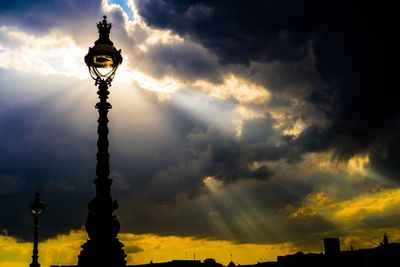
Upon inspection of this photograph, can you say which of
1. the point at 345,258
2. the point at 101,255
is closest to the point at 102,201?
the point at 101,255

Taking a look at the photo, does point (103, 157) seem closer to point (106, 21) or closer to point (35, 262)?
point (106, 21)

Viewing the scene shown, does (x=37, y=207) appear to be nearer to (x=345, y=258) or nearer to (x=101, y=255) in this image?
(x=101, y=255)

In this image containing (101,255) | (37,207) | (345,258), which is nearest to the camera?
(101,255)

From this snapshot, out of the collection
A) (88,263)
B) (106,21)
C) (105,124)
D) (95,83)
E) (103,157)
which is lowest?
(88,263)

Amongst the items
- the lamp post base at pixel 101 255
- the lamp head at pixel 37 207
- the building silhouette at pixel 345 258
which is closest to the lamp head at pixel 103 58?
the lamp post base at pixel 101 255

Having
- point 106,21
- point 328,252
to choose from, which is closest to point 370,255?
point 328,252

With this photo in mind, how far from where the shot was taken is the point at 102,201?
10.1 m

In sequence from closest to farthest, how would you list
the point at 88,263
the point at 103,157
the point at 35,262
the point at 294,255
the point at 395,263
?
the point at 88,263 → the point at 103,157 → the point at 35,262 → the point at 395,263 → the point at 294,255

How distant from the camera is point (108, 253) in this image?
9.70 m

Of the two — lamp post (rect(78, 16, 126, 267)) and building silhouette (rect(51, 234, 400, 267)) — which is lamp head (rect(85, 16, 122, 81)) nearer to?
lamp post (rect(78, 16, 126, 267))

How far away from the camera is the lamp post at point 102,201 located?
9.70 metres

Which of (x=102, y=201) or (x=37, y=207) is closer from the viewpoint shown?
(x=102, y=201)

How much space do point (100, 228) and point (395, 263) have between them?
71.4 m

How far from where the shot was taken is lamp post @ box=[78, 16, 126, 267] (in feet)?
31.8
